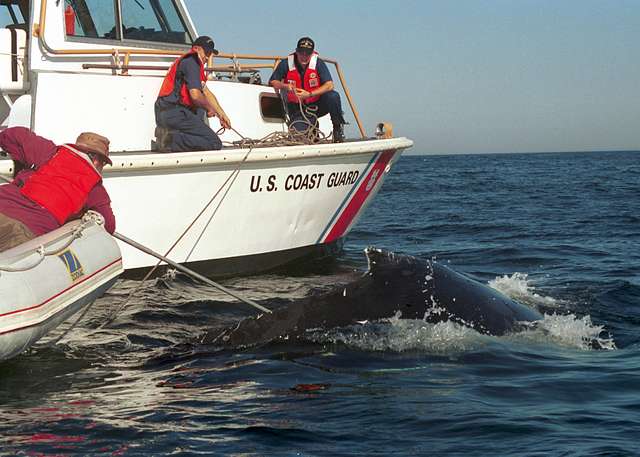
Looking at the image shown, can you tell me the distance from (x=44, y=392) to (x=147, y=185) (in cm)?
358

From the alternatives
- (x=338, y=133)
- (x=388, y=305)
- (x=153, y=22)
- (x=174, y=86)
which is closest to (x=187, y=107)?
(x=174, y=86)

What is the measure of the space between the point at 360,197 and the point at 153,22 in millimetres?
3113

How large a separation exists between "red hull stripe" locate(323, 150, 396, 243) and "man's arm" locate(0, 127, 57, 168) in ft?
15.2

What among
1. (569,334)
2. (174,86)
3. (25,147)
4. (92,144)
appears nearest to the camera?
(569,334)

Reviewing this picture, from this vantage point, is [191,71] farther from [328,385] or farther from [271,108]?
[328,385]

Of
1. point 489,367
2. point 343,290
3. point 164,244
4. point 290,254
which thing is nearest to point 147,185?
point 164,244

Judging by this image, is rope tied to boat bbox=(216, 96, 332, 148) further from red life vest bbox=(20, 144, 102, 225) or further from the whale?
the whale

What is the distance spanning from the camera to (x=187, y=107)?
30.9 ft

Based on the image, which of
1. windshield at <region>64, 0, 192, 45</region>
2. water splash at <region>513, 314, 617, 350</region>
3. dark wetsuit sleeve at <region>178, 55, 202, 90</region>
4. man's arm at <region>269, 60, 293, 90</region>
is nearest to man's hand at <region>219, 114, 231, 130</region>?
dark wetsuit sleeve at <region>178, 55, 202, 90</region>

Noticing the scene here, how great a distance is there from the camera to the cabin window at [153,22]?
10656 millimetres

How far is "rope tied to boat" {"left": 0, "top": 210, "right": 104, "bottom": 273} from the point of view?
579 cm

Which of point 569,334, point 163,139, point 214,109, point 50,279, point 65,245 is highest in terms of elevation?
point 214,109

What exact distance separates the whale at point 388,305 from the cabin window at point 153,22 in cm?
514

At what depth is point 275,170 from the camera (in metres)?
9.97
